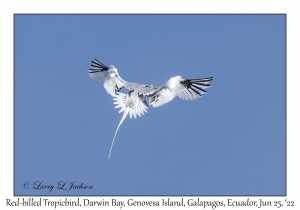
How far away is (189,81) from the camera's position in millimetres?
21031

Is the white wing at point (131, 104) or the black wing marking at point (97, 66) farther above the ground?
the black wing marking at point (97, 66)

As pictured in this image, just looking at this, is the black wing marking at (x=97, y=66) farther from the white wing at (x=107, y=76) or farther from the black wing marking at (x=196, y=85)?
the black wing marking at (x=196, y=85)

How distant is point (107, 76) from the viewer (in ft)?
74.5

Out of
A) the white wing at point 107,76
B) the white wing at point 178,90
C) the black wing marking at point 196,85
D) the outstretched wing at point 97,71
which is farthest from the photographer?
the outstretched wing at point 97,71

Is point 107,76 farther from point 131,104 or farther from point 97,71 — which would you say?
point 131,104

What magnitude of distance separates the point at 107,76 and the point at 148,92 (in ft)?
7.20

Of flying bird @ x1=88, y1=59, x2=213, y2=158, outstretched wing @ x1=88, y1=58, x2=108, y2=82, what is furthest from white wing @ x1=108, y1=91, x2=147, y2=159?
outstretched wing @ x1=88, y1=58, x2=108, y2=82

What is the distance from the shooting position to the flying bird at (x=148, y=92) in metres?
21.0

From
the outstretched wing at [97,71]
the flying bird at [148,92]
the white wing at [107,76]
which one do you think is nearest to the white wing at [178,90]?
the flying bird at [148,92]

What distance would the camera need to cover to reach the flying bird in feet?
68.8
